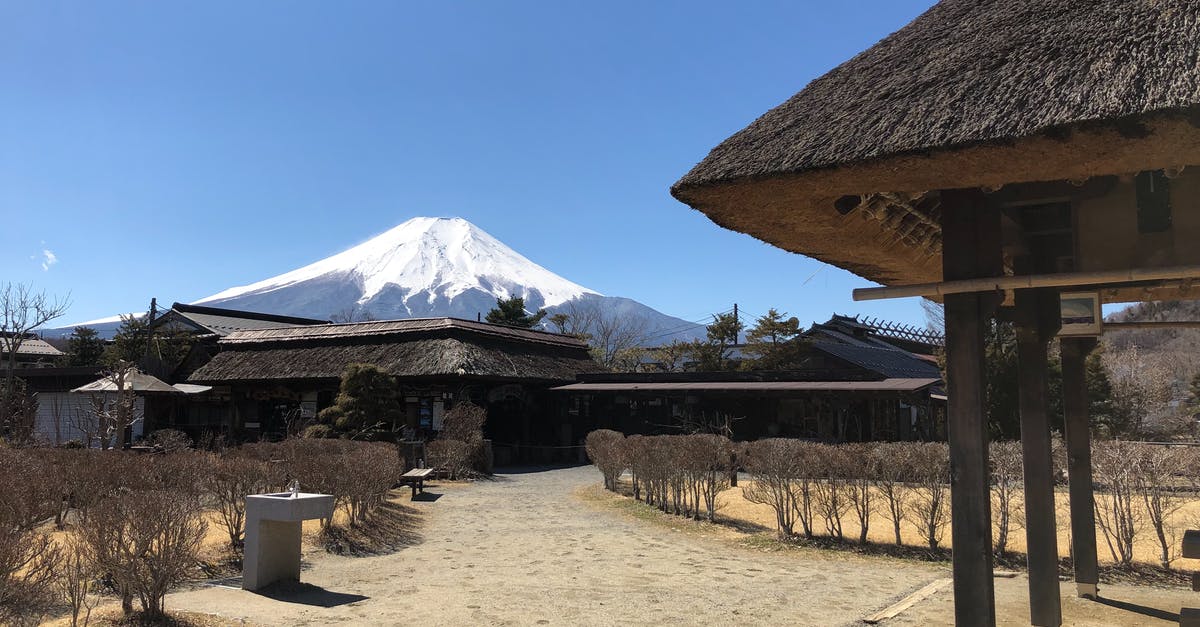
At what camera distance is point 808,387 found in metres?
20.3

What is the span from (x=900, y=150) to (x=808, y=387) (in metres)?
16.8

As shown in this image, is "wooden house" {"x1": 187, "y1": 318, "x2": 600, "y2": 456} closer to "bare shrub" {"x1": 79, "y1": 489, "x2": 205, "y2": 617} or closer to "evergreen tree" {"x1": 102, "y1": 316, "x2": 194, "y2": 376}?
"evergreen tree" {"x1": 102, "y1": 316, "x2": 194, "y2": 376}

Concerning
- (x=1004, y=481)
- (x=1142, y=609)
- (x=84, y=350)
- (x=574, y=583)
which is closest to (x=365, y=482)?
(x=574, y=583)

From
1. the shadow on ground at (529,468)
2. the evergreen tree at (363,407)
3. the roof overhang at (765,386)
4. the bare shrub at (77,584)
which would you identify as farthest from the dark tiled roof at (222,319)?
the bare shrub at (77,584)

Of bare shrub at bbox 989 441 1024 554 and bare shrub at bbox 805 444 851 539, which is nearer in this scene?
bare shrub at bbox 989 441 1024 554

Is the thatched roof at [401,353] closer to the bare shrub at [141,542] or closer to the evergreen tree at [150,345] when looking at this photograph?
the evergreen tree at [150,345]

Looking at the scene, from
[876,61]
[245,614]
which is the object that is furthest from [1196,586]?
[245,614]

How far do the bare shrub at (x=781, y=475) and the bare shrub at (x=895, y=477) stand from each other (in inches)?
40.4

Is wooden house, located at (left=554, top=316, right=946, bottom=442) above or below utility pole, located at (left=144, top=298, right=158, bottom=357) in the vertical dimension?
below

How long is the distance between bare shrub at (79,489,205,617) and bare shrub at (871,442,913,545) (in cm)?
786

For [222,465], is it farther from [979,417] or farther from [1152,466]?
[1152,466]

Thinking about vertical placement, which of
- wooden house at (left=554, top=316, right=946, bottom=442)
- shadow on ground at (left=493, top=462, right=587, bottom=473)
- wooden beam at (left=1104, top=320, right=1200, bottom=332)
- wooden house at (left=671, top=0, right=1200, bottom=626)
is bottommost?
shadow on ground at (left=493, top=462, right=587, bottom=473)

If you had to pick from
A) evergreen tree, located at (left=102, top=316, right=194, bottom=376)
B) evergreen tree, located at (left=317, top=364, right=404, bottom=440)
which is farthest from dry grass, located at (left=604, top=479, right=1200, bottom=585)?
evergreen tree, located at (left=102, top=316, right=194, bottom=376)

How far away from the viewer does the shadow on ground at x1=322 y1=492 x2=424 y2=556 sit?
9.49 m
